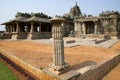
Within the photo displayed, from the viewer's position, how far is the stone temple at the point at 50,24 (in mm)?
29938

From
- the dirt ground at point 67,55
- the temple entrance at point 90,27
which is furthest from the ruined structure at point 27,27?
the dirt ground at point 67,55

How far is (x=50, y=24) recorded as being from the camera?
34.3m

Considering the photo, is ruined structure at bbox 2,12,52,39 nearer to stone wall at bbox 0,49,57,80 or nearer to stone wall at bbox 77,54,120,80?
stone wall at bbox 0,49,57,80

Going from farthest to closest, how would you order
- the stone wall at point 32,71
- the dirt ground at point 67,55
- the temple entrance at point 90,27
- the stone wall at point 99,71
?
the temple entrance at point 90,27 < the dirt ground at point 67,55 < the stone wall at point 32,71 < the stone wall at point 99,71

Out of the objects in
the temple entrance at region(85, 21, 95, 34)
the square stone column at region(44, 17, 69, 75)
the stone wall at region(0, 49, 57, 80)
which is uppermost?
the temple entrance at region(85, 21, 95, 34)

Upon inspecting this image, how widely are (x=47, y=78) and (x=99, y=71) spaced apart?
2937 millimetres

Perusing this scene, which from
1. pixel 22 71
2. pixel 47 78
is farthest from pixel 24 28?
pixel 47 78

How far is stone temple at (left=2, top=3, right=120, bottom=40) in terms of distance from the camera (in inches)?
1179

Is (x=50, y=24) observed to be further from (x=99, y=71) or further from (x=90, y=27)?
(x=99, y=71)

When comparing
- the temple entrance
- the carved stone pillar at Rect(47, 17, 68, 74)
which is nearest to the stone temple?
the temple entrance

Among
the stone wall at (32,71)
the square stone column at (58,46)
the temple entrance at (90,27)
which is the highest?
the temple entrance at (90,27)

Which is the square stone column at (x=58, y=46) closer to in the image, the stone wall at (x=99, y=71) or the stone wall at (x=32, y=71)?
the stone wall at (x=32, y=71)

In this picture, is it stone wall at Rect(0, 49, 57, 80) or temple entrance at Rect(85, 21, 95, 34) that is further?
temple entrance at Rect(85, 21, 95, 34)

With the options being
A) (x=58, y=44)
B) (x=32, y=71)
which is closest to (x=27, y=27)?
(x=32, y=71)
